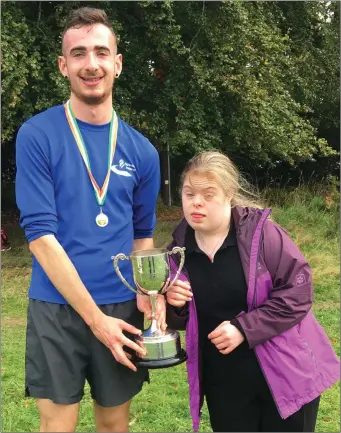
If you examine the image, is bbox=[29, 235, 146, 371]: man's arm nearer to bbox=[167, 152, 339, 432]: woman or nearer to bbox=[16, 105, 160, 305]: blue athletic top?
bbox=[16, 105, 160, 305]: blue athletic top

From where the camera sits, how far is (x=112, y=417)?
99.7 inches

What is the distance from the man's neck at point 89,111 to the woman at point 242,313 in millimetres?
448

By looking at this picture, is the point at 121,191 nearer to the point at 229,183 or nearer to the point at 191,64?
the point at 229,183

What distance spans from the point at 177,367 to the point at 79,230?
10.1ft

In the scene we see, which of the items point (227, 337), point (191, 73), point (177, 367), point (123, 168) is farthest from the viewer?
point (191, 73)

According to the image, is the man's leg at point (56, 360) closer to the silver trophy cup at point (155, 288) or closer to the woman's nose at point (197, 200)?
the silver trophy cup at point (155, 288)

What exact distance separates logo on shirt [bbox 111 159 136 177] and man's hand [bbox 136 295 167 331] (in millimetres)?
560

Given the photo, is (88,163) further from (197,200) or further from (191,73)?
(191,73)

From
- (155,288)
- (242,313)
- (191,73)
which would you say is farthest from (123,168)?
(191,73)

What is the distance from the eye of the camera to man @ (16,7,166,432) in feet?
7.29

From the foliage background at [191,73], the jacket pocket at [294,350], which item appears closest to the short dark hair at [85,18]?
the jacket pocket at [294,350]

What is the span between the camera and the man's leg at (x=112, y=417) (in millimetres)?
2529

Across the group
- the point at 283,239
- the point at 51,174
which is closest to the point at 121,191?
the point at 51,174

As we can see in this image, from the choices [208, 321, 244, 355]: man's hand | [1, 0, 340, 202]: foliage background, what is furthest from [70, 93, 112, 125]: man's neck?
[1, 0, 340, 202]: foliage background
